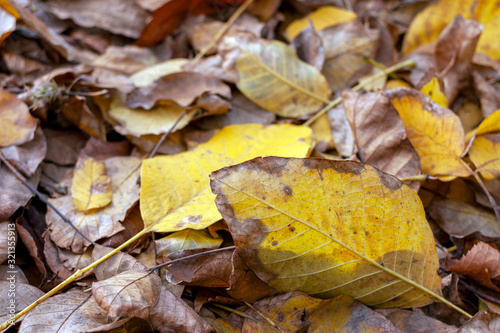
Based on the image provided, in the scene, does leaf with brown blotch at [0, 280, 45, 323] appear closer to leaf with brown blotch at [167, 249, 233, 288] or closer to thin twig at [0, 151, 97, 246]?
thin twig at [0, 151, 97, 246]

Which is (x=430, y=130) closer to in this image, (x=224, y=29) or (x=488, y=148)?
(x=488, y=148)

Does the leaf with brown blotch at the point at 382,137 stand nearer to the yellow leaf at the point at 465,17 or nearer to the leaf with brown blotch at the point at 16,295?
the yellow leaf at the point at 465,17

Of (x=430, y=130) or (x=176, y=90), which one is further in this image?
(x=176, y=90)

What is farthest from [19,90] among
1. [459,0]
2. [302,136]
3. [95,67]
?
[459,0]

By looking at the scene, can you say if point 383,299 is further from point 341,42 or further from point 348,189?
point 341,42

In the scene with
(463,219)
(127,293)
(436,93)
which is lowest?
(463,219)

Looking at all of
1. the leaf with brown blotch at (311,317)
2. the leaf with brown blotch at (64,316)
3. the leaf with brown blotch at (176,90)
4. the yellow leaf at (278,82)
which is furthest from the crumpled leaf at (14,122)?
the leaf with brown blotch at (311,317)

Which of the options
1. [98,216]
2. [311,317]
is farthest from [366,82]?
[98,216]

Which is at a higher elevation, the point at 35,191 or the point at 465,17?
the point at 465,17
